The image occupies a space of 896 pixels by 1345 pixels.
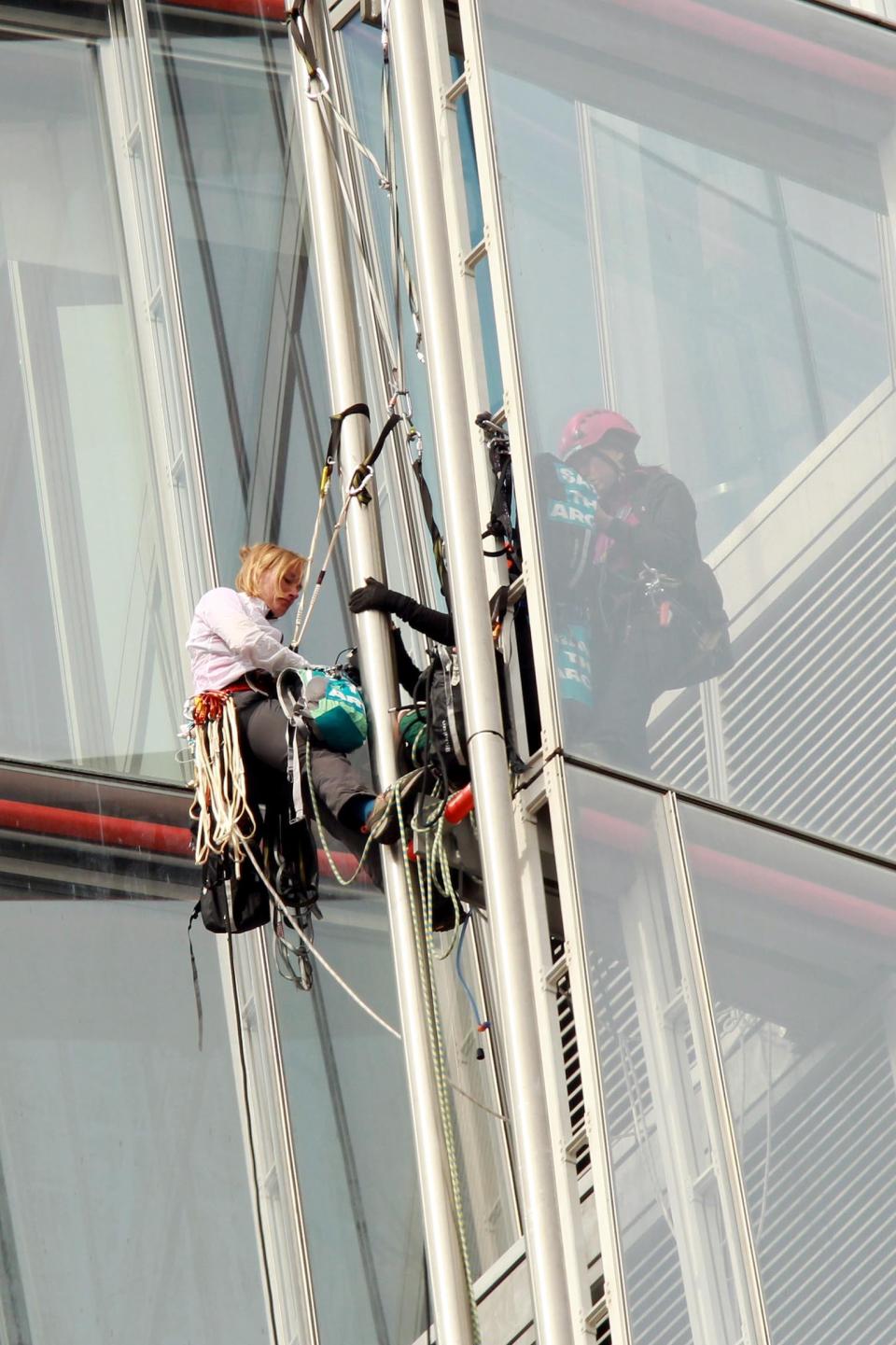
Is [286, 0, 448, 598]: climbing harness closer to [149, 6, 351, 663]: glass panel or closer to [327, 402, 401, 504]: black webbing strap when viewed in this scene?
[327, 402, 401, 504]: black webbing strap

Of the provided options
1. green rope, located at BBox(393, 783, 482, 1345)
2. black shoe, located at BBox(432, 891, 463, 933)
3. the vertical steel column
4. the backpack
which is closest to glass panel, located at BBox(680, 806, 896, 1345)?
the vertical steel column

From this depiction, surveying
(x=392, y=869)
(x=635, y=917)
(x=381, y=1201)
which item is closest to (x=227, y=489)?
(x=381, y=1201)

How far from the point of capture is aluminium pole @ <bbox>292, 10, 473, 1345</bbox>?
244 inches

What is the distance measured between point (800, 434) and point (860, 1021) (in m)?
1.48

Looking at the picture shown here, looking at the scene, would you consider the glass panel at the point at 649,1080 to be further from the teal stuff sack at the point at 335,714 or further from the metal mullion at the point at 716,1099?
the teal stuff sack at the point at 335,714

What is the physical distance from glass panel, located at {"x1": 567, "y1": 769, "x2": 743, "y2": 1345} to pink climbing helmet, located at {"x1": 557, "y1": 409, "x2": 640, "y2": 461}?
793mm

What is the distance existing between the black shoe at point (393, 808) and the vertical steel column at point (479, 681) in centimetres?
29

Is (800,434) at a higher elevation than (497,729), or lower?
higher

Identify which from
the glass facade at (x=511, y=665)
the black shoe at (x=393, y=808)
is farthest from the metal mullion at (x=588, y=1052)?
the black shoe at (x=393, y=808)

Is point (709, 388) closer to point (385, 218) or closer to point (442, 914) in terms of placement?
point (442, 914)

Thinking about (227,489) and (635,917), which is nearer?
(635,917)

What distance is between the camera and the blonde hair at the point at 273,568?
739 centimetres

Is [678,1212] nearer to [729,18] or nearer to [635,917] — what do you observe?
[635,917]

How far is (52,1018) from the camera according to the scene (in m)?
8.91
